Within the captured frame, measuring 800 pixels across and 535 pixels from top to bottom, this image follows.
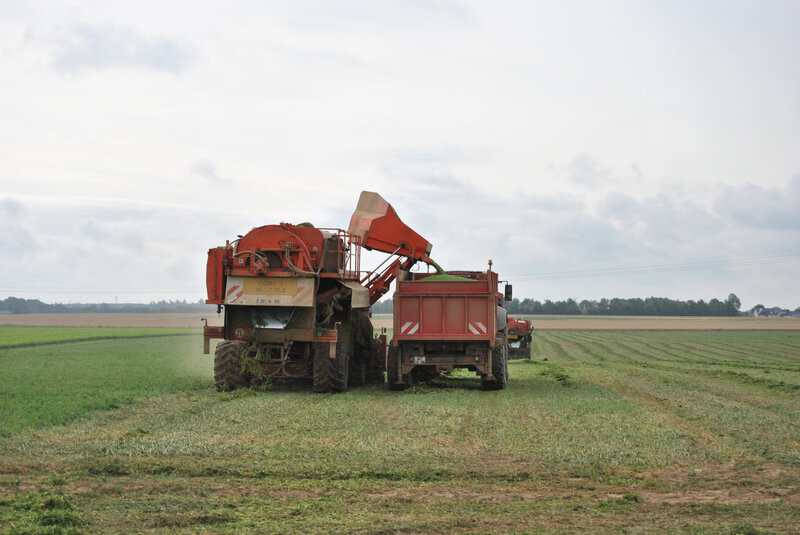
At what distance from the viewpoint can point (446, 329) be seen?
16312mm

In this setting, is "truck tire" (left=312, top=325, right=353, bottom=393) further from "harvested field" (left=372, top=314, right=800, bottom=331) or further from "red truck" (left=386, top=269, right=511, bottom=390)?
"harvested field" (left=372, top=314, right=800, bottom=331)

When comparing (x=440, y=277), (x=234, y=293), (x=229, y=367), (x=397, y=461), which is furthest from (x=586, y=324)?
(x=397, y=461)

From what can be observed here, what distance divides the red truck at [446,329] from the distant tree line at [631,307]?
103 metres

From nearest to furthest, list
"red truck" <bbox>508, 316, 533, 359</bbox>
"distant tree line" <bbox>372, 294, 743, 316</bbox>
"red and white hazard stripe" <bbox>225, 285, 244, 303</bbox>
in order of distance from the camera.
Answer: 1. "red and white hazard stripe" <bbox>225, 285, 244, 303</bbox>
2. "red truck" <bbox>508, 316, 533, 359</bbox>
3. "distant tree line" <bbox>372, 294, 743, 316</bbox>

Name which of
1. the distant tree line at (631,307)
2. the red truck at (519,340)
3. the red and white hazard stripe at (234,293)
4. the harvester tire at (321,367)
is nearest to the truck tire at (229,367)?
Answer: the red and white hazard stripe at (234,293)

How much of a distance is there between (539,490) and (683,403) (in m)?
7.74

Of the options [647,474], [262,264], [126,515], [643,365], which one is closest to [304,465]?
[126,515]

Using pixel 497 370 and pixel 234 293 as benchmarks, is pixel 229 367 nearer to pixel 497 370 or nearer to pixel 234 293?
pixel 234 293

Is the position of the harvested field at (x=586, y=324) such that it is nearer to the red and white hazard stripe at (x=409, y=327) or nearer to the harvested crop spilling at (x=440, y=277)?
the harvested crop spilling at (x=440, y=277)

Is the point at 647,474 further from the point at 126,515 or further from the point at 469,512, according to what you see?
the point at 126,515

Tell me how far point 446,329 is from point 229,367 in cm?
451

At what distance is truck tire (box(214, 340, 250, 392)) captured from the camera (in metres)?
15.7

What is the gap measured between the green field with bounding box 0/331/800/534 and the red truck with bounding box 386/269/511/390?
679 mm

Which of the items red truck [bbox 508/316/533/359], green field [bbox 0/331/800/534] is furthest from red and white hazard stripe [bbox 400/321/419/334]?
red truck [bbox 508/316/533/359]
